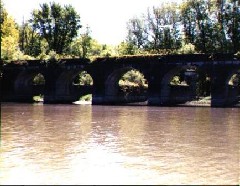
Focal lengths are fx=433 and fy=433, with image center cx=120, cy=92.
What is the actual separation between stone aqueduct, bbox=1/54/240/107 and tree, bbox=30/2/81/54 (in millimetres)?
12535

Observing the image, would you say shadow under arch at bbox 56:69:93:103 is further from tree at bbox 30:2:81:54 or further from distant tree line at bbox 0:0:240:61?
tree at bbox 30:2:81:54

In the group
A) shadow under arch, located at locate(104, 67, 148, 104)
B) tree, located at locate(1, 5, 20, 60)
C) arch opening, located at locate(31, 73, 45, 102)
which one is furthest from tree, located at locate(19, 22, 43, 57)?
tree, located at locate(1, 5, 20, 60)

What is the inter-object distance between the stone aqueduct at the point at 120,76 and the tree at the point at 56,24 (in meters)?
12.5

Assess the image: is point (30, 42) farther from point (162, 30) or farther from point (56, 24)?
point (162, 30)

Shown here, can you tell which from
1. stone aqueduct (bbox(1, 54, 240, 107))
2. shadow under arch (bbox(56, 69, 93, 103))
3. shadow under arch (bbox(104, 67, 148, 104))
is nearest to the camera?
stone aqueduct (bbox(1, 54, 240, 107))

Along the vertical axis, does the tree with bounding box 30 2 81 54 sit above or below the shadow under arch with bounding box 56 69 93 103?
above

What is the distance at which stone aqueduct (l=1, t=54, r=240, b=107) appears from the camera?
145ft

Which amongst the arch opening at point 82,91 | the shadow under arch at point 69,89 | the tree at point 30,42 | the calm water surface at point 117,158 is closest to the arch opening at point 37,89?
the shadow under arch at point 69,89

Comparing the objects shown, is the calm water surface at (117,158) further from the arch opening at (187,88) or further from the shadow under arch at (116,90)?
the shadow under arch at (116,90)

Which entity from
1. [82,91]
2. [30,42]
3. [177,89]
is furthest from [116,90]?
[30,42]

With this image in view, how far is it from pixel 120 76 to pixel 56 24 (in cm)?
2072

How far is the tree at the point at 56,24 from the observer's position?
65688mm

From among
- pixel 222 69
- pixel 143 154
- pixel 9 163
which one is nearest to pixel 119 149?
pixel 143 154

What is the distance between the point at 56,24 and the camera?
6675 centimetres
